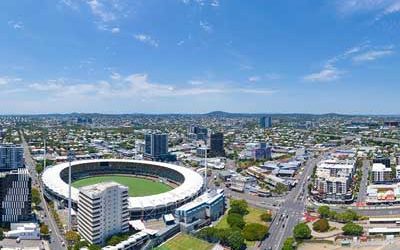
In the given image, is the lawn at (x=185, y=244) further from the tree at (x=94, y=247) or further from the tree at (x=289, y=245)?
the tree at (x=289, y=245)

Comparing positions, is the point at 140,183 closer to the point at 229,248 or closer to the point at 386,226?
the point at 229,248

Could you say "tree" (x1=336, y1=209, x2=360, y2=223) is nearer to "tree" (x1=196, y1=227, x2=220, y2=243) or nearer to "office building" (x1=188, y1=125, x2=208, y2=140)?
"tree" (x1=196, y1=227, x2=220, y2=243)

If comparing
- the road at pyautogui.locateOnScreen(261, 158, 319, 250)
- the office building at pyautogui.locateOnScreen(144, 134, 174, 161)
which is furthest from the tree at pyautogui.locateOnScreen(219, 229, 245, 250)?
the office building at pyautogui.locateOnScreen(144, 134, 174, 161)

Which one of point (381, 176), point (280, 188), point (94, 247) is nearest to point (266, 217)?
point (280, 188)

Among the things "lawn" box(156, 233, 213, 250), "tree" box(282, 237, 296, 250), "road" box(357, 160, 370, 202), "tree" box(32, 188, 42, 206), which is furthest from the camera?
"road" box(357, 160, 370, 202)

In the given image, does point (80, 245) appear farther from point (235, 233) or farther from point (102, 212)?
point (235, 233)

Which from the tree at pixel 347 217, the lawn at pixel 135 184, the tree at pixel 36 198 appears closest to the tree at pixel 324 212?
the tree at pixel 347 217
